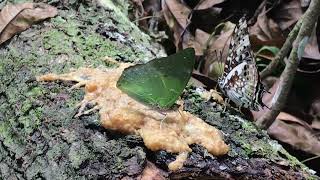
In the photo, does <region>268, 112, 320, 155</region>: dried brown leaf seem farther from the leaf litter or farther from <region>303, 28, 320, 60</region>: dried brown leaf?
<region>303, 28, 320, 60</region>: dried brown leaf

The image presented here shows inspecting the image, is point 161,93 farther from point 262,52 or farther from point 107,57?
point 262,52

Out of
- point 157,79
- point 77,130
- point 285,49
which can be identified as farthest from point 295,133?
point 77,130

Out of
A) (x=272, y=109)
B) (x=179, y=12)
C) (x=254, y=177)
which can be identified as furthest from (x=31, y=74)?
(x=179, y=12)

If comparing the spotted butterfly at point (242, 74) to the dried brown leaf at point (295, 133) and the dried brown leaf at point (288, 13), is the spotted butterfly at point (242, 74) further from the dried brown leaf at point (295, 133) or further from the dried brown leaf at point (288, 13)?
the dried brown leaf at point (288, 13)

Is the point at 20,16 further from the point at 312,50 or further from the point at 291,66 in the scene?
the point at 312,50

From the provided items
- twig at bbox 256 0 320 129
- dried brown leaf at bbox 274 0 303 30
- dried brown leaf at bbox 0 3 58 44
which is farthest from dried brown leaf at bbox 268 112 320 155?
dried brown leaf at bbox 0 3 58 44
